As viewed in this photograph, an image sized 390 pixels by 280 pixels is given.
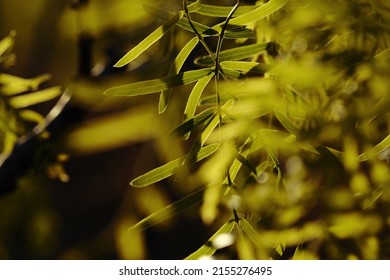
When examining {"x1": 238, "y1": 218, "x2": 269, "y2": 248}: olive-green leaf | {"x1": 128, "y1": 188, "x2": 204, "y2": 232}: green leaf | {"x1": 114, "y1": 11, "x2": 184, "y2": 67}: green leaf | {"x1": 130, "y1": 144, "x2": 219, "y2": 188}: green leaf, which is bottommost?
{"x1": 238, "y1": 218, "x2": 269, "y2": 248}: olive-green leaf

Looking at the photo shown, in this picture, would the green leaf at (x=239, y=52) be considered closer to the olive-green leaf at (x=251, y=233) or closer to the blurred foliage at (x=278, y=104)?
the blurred foliage at (x=278, y=104)

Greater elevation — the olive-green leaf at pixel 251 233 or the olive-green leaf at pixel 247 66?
the olive-green leaf at pixel 247 66

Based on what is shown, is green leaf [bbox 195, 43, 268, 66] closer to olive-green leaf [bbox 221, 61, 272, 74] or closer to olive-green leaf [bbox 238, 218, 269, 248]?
olive-green leaf [bbox 221, 61, 272, 74]

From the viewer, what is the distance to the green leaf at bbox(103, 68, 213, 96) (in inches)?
14.2

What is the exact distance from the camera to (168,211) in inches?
15.3

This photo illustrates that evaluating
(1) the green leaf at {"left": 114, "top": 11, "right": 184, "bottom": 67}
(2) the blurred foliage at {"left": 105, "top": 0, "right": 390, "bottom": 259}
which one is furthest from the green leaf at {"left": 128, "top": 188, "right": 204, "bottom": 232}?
(1) the green leaf at {"left": 114, "top": 11, "right": 184, "bottom": 67}

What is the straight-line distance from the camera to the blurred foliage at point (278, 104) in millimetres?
373

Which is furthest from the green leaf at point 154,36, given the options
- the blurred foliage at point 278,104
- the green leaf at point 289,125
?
the green leaf at point 289,125

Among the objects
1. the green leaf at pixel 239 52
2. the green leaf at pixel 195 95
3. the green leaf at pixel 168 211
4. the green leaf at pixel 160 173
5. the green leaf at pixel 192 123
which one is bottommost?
the green leaf at pixel 168 211

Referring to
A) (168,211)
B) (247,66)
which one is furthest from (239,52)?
(168,211)

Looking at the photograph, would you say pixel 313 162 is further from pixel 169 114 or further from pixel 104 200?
pixel 104 200

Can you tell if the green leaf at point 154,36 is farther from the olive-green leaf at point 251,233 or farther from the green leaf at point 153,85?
the olive-green leaf at point 251,233

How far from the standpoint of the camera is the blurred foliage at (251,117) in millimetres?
379

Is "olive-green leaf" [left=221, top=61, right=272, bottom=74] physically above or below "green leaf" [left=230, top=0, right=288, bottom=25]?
below
